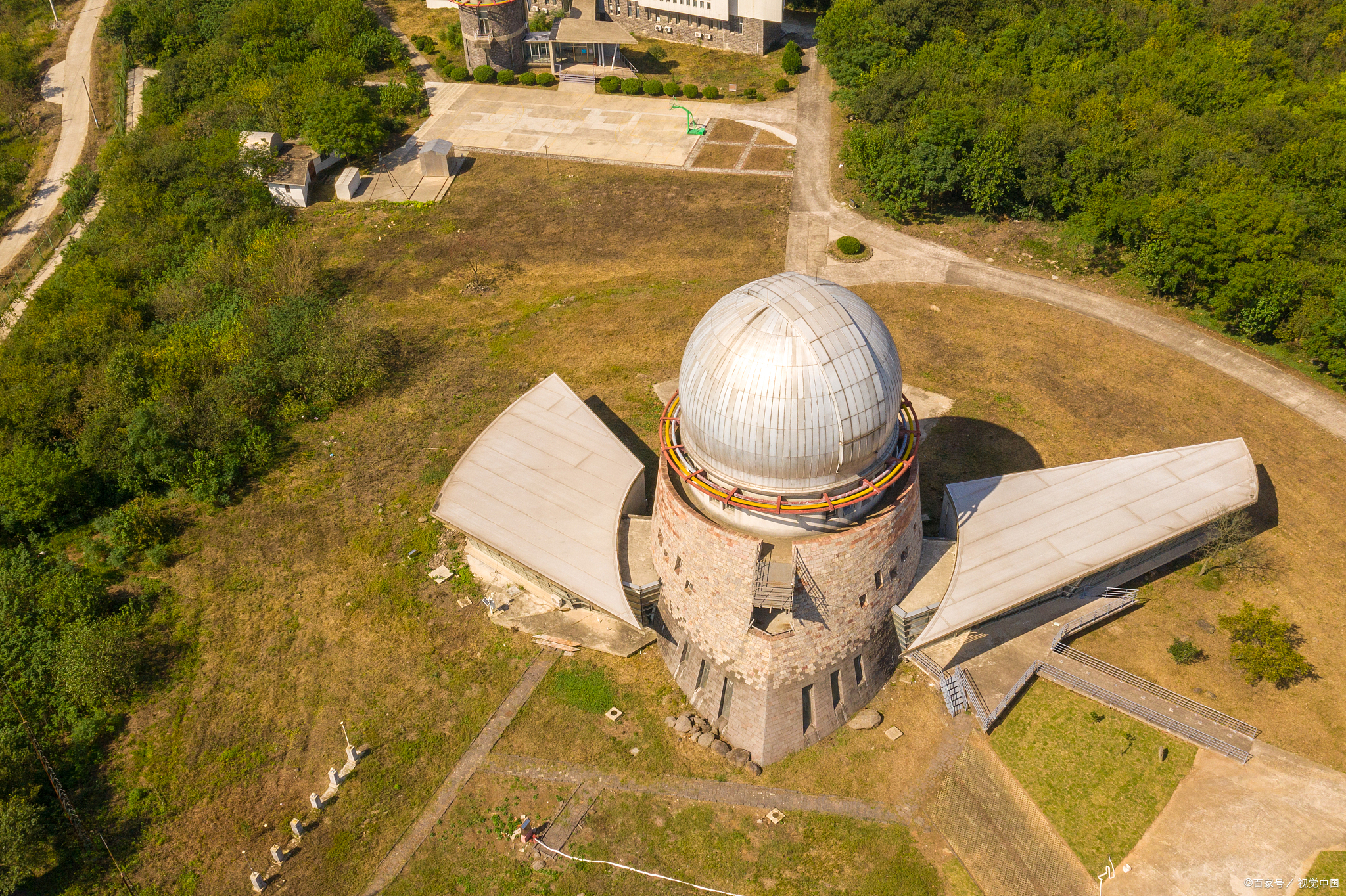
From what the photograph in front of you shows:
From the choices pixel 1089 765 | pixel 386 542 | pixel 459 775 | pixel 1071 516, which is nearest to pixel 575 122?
pixel 386 542

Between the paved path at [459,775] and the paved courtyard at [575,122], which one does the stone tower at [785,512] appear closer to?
the paved path at [459,775]

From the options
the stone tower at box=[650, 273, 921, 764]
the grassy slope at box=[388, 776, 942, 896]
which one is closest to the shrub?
the stone tower at box=[650, 273, 921, 764]

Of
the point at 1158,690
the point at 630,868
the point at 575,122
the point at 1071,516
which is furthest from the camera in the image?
the point at 575,122

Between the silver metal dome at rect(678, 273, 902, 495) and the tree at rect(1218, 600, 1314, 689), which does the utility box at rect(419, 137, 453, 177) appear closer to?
the silver metal dome at rect(678, 273, 902, 495)

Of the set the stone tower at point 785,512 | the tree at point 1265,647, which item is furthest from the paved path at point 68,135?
the tree at point 1265,647

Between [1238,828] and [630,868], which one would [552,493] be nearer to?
[630,868]

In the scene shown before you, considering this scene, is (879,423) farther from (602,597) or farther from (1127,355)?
(1127,355)
